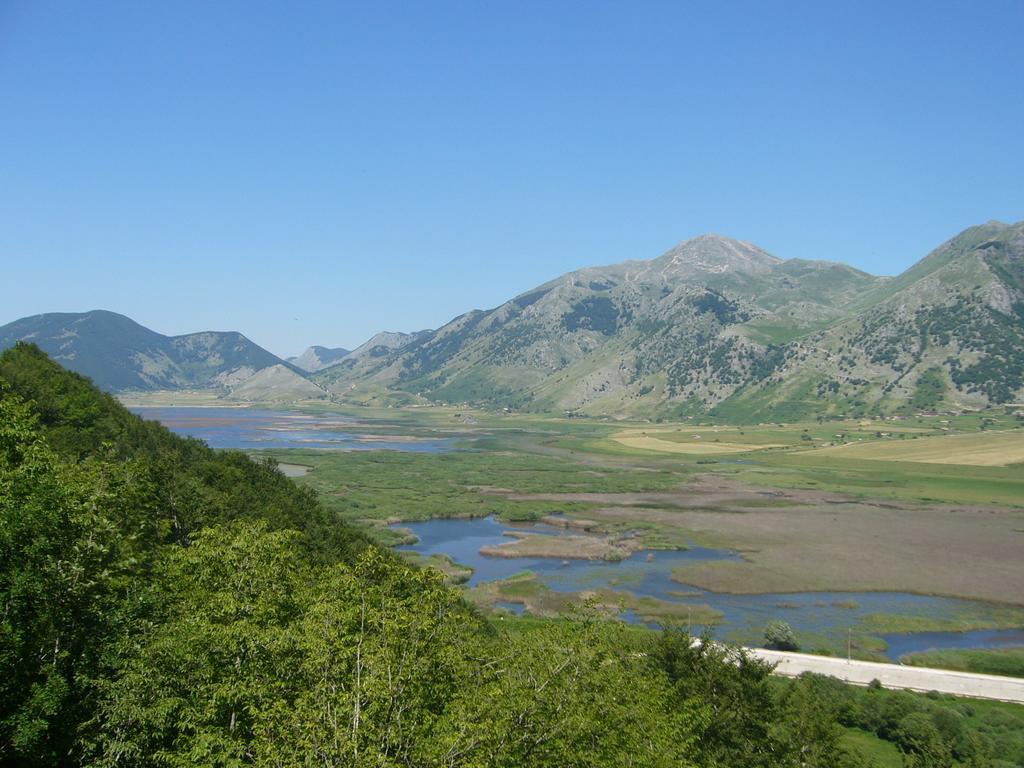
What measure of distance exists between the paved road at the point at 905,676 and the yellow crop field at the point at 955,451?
421 feet

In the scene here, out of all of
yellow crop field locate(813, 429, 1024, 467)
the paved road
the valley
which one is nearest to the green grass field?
the valley

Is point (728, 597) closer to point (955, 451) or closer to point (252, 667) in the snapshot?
point (252, 667)

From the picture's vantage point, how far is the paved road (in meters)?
48.4

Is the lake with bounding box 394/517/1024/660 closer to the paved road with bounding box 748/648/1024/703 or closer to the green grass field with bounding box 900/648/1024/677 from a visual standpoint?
the green grass field with bounding box 900/648/1024/677

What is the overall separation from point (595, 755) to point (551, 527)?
3616 inches

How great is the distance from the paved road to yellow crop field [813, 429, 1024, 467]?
128 metres

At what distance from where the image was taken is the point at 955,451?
576ft

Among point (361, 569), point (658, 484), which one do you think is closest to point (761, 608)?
point (361, 569)

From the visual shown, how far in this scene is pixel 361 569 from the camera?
23.9 metres

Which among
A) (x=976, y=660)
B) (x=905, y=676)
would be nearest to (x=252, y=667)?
(x=905, y=676)

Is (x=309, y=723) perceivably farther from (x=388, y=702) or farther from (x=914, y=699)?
(x=914, y=699)

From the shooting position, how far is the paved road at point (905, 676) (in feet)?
159

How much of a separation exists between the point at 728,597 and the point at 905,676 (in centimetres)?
2239

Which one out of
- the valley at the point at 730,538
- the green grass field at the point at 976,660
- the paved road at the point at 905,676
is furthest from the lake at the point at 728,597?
the paved road at the point at 905,676
